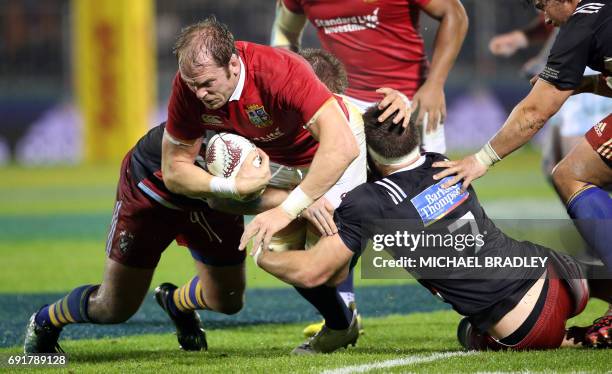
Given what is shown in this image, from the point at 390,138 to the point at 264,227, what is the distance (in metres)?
0.86

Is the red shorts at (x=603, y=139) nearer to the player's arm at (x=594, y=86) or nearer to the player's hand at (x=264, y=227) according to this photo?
the player's arm at (x=594, y=86)

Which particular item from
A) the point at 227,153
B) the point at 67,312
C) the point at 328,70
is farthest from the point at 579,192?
the point at 67,312

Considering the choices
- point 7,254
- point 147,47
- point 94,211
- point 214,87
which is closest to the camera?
point 214,87

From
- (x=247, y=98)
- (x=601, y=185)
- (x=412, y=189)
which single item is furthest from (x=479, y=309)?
(x=247, y=98)

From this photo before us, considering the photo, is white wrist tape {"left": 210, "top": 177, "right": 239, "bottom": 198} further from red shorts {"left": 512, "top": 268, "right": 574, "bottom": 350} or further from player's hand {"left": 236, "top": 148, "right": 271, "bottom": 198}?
red shorts {"left": 512, "top": 268, "right": 574, "bottom": 350}

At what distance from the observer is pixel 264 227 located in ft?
15.6

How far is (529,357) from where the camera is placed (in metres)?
5.03

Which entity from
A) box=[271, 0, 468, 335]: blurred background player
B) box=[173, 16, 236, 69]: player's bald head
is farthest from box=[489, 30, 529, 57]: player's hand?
box=[173, 16, 236, 69]: player's bald head

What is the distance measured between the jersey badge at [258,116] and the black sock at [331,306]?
94 centimetres

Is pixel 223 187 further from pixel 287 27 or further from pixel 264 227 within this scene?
pixel 287 27

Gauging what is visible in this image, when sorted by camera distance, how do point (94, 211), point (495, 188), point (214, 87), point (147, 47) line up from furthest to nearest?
point (147, 47) < point (495, 188) < point (94, 211) < point (214, 87)

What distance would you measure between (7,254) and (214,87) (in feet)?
22.6

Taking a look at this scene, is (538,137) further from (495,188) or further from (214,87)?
(214,87)

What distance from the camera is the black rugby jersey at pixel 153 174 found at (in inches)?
225
